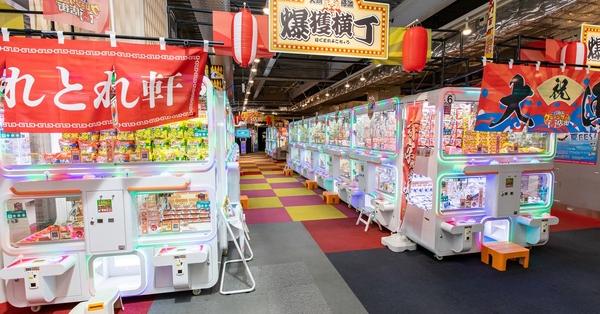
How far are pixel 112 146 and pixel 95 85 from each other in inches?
29.8

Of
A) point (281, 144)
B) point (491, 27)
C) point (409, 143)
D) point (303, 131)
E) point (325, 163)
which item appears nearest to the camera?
point (491, 27)

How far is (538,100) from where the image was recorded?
4.05 m

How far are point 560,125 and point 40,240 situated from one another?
6.71 meters

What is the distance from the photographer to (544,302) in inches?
133

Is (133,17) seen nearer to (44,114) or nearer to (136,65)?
(136,65)

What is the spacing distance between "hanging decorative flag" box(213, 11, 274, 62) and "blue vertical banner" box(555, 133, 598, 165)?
25.3 ft

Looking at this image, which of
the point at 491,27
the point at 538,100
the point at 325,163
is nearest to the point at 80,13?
the point at 491,27

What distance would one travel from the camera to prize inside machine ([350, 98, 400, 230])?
5586mm

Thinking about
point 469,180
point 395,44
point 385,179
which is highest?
point 395,44

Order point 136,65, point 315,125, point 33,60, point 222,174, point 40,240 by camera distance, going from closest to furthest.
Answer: point 33,60
point 136,65
point 40,240
point 222,174
point 315,125

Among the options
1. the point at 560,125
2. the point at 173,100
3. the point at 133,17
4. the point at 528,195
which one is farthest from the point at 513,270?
the point at 133,17

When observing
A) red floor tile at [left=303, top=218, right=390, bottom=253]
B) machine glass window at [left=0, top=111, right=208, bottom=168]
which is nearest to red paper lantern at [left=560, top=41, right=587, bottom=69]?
red floor tile at [left=303, top=218, right=390, bottom=253]

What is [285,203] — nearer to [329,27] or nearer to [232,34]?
[329,27]

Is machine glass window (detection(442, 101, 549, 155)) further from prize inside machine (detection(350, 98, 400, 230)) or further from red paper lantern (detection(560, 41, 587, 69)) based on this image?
red paper lantern (detection(560, 41, 587, 69))
